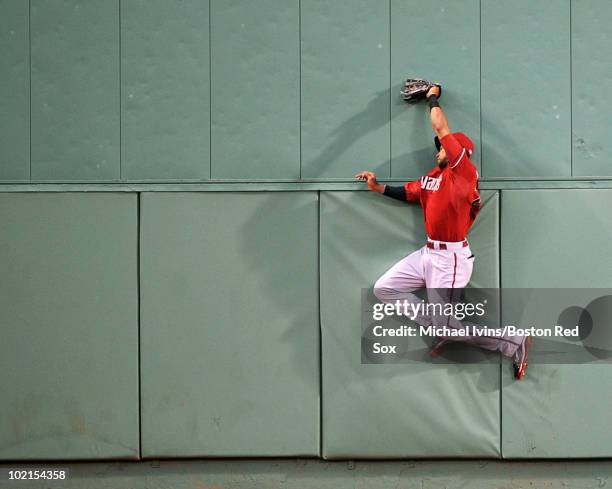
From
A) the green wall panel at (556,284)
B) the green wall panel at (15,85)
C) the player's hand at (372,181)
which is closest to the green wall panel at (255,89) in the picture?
the player's hand at (372,181)

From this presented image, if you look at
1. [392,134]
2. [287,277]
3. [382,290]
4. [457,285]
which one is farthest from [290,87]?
[457,285]

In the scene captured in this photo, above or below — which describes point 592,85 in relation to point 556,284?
above

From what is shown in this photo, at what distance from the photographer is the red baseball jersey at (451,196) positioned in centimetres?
485

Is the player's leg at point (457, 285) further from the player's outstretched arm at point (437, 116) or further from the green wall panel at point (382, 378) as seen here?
the player's outstretched arm at point (437, 116)

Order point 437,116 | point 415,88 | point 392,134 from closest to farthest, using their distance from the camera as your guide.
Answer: point 437,116, point 415,88, point 392,134

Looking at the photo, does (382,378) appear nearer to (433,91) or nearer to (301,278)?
(301,278)

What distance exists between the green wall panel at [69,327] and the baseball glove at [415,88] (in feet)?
7.06

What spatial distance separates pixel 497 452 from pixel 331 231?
203 centimetres

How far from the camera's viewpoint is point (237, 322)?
16.8ft

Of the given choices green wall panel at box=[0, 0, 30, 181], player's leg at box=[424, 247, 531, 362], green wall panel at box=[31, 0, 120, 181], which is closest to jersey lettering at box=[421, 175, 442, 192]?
player's leg at box=[424, 247, 531, 362]

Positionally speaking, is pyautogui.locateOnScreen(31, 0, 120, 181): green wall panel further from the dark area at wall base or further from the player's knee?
the dark area at wall base

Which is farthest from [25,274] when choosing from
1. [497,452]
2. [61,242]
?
[497,452]

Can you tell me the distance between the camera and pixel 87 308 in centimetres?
514

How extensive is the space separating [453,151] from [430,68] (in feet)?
2.40
